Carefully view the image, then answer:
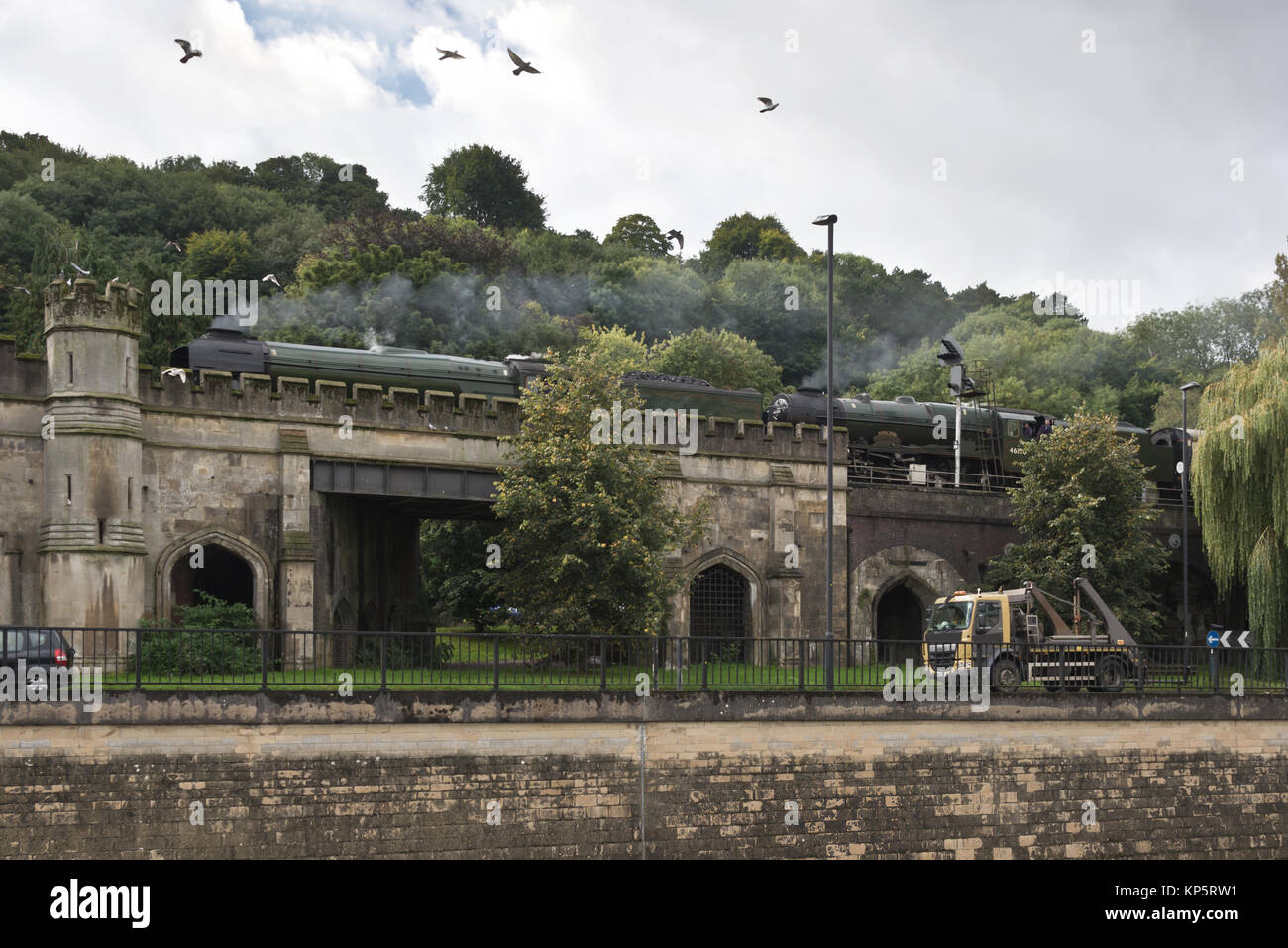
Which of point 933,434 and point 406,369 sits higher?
point 406,369

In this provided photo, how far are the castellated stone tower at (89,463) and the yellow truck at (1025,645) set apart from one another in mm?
17132

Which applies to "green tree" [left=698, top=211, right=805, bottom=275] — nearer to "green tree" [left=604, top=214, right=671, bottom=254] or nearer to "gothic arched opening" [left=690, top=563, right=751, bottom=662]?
"green tree" [left=604, top=214, right=671, bottom=254]

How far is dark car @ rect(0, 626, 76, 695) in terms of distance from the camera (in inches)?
888

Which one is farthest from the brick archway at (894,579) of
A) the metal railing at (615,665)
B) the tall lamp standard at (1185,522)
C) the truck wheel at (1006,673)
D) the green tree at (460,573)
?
the truck wheel at (1006,673)

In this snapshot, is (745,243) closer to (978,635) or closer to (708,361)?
(708,361)

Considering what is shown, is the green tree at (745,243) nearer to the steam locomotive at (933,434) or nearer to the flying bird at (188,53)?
the steam locomotive at (933,434)

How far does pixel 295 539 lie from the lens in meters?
33.2

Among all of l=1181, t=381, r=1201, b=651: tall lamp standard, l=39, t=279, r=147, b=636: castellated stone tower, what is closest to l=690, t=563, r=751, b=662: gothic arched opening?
l=1181, t=381, r=1201, b=651: tall lamp standard

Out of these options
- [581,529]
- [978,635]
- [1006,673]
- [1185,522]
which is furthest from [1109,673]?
[1185,522]

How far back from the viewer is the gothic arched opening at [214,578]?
33.0m

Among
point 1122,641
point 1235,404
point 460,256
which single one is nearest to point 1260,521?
point 1235,404

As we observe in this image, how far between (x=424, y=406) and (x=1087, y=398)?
58818 mm

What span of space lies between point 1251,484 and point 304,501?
2379 cm
